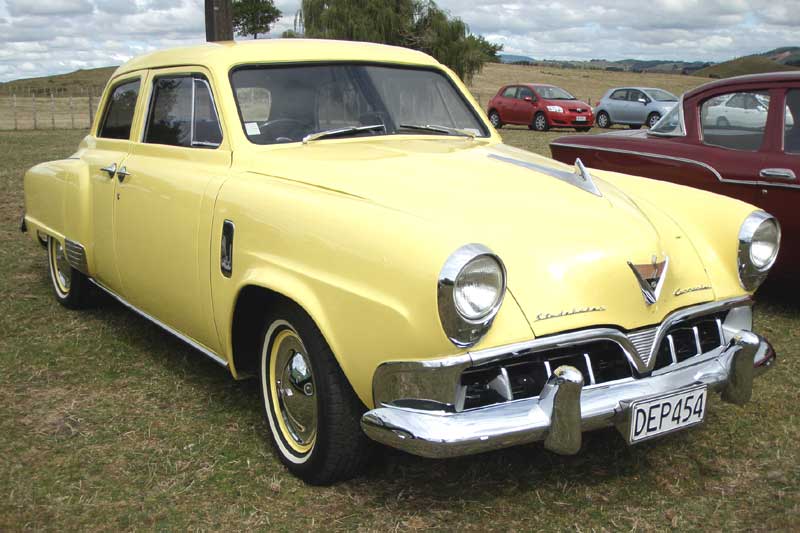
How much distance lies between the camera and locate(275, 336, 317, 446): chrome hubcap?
121 inches

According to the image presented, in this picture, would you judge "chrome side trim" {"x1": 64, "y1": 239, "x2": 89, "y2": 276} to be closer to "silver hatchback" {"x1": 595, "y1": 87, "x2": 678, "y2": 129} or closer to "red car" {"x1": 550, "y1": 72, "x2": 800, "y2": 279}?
"red car" {"x1": 550, "y1": 72, "x2": 800, "y2": 279}

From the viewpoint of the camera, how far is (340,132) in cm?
379

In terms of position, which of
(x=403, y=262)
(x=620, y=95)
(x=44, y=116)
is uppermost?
(x=403, y=262)

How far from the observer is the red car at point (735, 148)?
200 inches

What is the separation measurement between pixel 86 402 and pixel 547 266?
2.42 m

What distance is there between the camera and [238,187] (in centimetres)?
339

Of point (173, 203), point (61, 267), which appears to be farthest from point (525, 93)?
point (173, 203)

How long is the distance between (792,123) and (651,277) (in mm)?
2936

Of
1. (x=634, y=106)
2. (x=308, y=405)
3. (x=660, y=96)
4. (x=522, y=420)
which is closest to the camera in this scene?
(x=522, y=420)

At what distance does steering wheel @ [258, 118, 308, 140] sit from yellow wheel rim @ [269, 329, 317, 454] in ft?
3.25

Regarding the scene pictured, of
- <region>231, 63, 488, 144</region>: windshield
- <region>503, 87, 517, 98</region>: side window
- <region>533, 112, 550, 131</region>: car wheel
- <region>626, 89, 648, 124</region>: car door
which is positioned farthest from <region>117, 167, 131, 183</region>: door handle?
<region>626, 89, 648, 124</region>: car door

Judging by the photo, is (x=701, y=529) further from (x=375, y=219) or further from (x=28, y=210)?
(x=28, y=210)

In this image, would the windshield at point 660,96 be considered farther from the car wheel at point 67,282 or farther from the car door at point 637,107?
the car wheel at point 67,282

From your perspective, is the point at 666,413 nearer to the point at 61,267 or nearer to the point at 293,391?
the point at 293,391
